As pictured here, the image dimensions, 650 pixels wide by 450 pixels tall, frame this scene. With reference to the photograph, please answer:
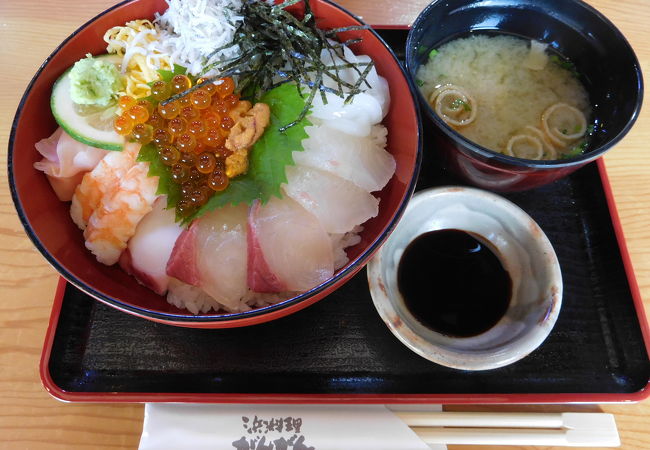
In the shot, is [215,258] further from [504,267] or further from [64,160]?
[504,267]

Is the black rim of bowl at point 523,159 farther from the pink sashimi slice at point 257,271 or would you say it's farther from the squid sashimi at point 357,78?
the pink sashimi slice at point 257,271

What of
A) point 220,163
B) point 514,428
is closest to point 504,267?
point 514,428

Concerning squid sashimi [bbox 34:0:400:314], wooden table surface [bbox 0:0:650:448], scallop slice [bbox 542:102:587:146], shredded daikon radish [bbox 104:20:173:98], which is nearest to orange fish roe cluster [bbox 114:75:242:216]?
squid sashimi [bbox 34:0:400:314]

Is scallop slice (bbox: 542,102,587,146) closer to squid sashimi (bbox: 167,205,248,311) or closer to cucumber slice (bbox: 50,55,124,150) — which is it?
squid sashimi (bbox: 167,205,248,311)

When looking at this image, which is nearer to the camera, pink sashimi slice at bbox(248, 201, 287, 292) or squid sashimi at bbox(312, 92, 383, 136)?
pink sashimi slice at bbox(248, 201, 287, 292)

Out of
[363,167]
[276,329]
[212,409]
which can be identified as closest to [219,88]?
[363,167]

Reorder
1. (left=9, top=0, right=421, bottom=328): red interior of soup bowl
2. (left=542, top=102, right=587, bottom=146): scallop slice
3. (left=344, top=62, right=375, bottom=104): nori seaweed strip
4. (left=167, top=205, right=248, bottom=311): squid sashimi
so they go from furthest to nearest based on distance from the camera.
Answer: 1. (left=542, top=102, right=587, bottom=146): scallop slice
2. (left=344, top=62, right=375, bottom=104): nori seaweed strip
3. (left=167, top=205, right=248, bottom=311): squid sashimi
4. (left=9, top=0, right=421, bottom=328): red interior of soup bowl
